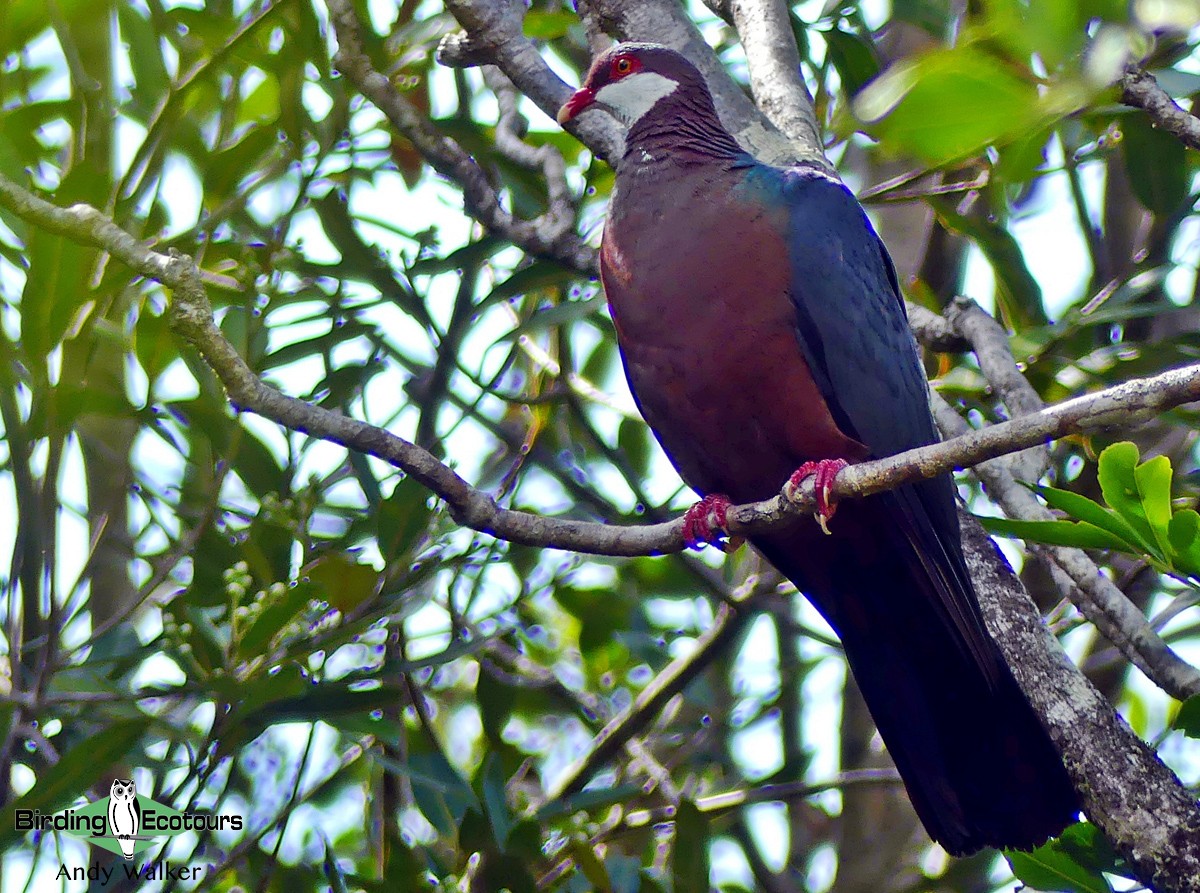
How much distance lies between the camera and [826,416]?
2.69 meters

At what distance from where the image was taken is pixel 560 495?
417cm

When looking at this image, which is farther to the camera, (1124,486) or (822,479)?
(822,479)

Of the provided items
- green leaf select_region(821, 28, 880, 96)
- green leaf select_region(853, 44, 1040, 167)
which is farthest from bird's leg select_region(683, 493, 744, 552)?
green leaf select_region(853, 44, 1040, 167)

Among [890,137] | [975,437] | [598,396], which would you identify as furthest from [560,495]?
[890,137]

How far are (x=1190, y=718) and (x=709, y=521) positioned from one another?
3.33 ft

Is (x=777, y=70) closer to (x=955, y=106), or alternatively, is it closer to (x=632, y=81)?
(x=632, y=81)

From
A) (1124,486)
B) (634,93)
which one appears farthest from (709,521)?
(634,93)

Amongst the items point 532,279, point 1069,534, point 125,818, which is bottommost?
point 1069,534

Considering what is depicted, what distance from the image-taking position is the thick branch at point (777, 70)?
3.29 meters

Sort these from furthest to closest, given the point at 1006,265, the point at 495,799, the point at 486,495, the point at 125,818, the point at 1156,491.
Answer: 1. the point at 1006,265
2. the point at 495,799
3. the point at 125,818
4. the point at 486,495
5. the point at 1156,491

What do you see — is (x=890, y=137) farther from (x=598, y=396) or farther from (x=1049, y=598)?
(x=1049, y=598)

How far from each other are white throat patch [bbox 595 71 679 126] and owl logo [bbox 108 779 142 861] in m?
1.94

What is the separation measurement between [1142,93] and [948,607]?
1.08m

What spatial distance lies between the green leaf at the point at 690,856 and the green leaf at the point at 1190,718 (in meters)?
1.09
